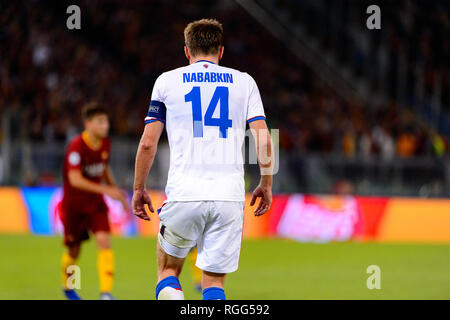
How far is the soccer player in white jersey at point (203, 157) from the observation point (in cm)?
456

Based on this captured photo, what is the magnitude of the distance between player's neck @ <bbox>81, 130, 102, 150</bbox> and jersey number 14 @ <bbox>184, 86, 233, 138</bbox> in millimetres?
3587

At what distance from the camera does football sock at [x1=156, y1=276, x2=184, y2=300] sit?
4554mm

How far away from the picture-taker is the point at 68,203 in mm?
7945

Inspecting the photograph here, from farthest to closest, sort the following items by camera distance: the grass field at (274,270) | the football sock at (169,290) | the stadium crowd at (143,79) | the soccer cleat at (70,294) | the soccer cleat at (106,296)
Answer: the stadium crowd at (143,79), the grass field at (274,270), the soccer cleat at (70,294), the soccer cleat at (106,296), the football sock at (169,290)

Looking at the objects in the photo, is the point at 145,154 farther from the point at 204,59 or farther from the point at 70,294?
the point at 70,294

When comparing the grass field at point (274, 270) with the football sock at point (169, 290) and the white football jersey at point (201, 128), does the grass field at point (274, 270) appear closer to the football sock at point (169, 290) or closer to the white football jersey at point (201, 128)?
A: the football sock at point (169, 290)

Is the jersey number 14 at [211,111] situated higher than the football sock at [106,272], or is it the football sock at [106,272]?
the jersey number 14 at [211,111]

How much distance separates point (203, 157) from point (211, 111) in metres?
0.28

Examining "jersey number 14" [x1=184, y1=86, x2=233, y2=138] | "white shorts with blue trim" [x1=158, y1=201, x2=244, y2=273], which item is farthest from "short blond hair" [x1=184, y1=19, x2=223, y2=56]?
"white shorts with blue trim" [x1=158, y1=201, x2=244, y2=273]

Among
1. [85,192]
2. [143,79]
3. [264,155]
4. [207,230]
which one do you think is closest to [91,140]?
[85,192]

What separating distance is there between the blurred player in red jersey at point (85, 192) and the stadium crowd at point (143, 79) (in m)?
7.47

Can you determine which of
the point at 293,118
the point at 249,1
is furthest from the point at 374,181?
the point at 249,1

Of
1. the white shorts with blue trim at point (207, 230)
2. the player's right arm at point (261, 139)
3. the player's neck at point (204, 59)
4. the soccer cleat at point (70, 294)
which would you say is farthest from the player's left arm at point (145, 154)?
the soccer cleat at point (70, 294)

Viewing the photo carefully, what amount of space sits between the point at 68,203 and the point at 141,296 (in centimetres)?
125
